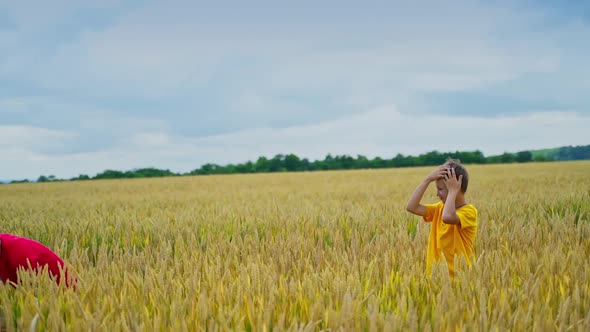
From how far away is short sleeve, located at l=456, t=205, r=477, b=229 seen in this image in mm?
3264

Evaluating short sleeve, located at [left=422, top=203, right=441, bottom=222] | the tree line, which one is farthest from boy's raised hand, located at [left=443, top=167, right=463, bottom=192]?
the tree line

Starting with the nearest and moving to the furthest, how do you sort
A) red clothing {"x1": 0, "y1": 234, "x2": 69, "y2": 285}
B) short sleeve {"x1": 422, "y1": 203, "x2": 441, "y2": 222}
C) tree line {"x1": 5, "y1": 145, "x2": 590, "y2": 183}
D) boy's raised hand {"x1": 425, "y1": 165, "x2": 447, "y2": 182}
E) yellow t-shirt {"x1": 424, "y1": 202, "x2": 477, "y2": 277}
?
red clothing {"x1": 0, "y1": 234, "x2": 69, "y2": 285}
boy's raised hand {"x1": 425, "y1": 165, "x2": 447, "y2": 182}
yellow t-shirt {"x1": 424, "y1": 202, "x2": 477, "y2": 277}
short sleeve {"x1": 422, "y1": 203, "x2": 441, "y2": 222}
tree line {"x1": 5, "y1": 145, "x2": 590, "y2": 183}

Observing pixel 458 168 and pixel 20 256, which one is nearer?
pixel 20 256

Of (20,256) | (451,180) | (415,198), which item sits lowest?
(20,256)

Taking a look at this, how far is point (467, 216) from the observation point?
3.30m

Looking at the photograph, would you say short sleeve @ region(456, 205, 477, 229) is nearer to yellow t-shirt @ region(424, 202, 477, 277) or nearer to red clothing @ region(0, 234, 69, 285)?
yellow t-shirt @ region(424, 202, 477, 277)

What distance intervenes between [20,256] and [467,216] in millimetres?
3052

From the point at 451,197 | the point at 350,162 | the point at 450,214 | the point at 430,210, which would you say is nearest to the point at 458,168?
the point at 451,197

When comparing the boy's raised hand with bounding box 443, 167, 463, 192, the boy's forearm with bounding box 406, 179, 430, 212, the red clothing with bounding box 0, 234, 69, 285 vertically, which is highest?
the boy's raised hand with bounding box 443, 167, 463, 192

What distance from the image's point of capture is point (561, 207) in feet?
21.6

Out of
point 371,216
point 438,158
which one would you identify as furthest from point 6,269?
point 438,158

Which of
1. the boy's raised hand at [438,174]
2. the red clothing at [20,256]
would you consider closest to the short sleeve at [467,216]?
the boy's raised hand at [438,174]

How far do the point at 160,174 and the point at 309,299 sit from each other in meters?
40.7

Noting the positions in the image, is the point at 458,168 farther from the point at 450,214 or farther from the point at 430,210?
the point at 430,210
